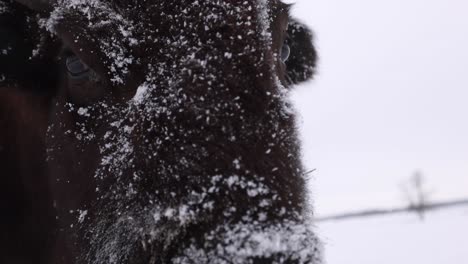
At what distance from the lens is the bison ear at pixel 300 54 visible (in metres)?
4.59

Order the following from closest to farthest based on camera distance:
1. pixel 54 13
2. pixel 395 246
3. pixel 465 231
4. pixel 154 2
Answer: pixel 154 2 → pixel 54 13 → pixel 395 246 → pixel 465 231

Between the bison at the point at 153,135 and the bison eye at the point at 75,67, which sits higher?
the bison eye at the point at 75,67

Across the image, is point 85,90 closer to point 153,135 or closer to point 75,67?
point 75,67

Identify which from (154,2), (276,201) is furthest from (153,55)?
(276,201)

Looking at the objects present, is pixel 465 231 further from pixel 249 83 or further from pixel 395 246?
pixel 249 83

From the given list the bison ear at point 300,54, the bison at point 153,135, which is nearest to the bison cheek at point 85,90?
the bison at point 153,135

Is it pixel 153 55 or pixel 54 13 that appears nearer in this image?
Result: pixel 153 55

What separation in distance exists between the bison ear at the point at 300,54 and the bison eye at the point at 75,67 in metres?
2.15

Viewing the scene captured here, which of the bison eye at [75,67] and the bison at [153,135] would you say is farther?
the bison eye at [75,67]

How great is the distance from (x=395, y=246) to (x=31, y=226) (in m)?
14.8

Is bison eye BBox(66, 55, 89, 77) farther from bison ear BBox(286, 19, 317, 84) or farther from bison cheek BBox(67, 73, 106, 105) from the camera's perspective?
bison ear BBox(286, 19, 317, 84)

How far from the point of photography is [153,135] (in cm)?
233

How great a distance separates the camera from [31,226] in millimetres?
3158

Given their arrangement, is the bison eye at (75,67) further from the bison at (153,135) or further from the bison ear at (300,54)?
the bison ear at (300,54)
